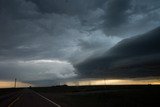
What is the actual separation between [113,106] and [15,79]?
18626cm

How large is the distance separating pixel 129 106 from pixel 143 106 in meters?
1.12

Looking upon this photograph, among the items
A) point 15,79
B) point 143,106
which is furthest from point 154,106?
point 15,79

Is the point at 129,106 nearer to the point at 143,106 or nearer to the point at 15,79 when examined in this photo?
the point at 143,106

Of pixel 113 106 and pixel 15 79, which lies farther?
pixel 15 79

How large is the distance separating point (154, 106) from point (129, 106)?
1993mm

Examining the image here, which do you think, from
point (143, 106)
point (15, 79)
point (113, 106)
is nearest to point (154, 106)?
point (143, 106)

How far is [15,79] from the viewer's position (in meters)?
196

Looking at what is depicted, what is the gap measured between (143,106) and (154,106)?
870mm

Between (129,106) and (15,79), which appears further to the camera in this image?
(15,79)

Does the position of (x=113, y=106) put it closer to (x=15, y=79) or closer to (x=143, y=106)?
(x=143, y=106)

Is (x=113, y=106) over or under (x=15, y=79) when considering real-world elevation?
under

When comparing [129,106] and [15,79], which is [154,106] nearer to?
[129,106]

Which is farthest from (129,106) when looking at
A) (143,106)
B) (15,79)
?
(15,79)

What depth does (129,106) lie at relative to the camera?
19047 millimetres
